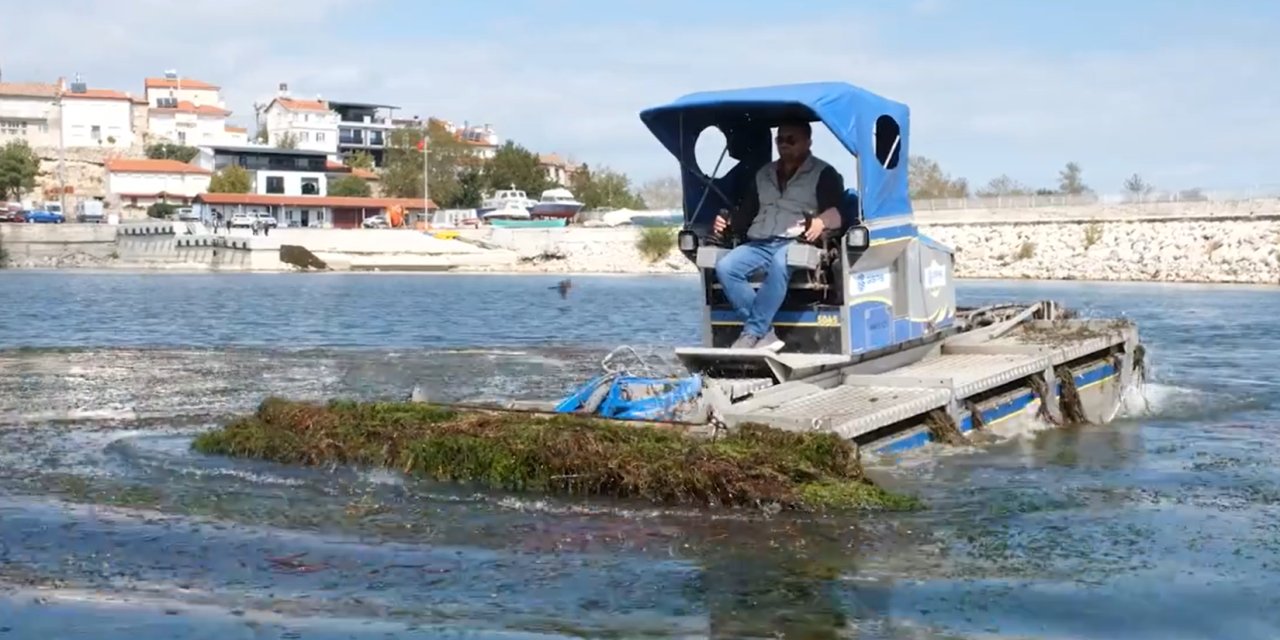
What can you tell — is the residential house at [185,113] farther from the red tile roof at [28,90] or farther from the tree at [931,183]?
the tree at [931,183]

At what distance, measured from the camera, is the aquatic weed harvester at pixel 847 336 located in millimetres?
12023

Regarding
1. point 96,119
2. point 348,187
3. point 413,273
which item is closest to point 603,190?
point 348,187

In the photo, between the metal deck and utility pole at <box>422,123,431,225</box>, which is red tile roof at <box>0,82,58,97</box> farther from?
the metal deck

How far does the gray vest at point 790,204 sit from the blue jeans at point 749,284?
4.8 inches

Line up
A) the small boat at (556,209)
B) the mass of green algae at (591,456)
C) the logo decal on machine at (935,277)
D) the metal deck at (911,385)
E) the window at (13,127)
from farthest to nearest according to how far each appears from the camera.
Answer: the window at (13,127)
the small boat at (556,209)
the logo decal on machine at (935,277)
the metal deck at (911,385)
the mass of green algae at (591,456)

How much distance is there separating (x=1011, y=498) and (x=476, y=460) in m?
3.86

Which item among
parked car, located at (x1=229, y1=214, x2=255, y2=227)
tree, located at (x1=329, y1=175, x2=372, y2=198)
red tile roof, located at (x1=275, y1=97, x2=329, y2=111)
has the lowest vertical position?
parked car, located at (x1=229, y1=214, x2=255, y2=227)

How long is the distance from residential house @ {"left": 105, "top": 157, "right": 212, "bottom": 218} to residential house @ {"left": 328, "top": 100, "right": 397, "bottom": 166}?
109ft

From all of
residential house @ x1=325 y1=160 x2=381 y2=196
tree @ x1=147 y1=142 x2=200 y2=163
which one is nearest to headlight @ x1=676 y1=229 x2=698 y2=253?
residential house @ x1=325 y1=160 x2=381 y2=196

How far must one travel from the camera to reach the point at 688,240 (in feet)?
46.5

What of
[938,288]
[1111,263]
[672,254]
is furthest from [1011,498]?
[672,254]

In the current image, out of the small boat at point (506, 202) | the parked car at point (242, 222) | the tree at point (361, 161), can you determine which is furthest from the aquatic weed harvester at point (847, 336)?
the tree at point (361, 161)

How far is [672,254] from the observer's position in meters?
82.8

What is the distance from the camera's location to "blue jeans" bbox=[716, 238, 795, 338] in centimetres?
1327
